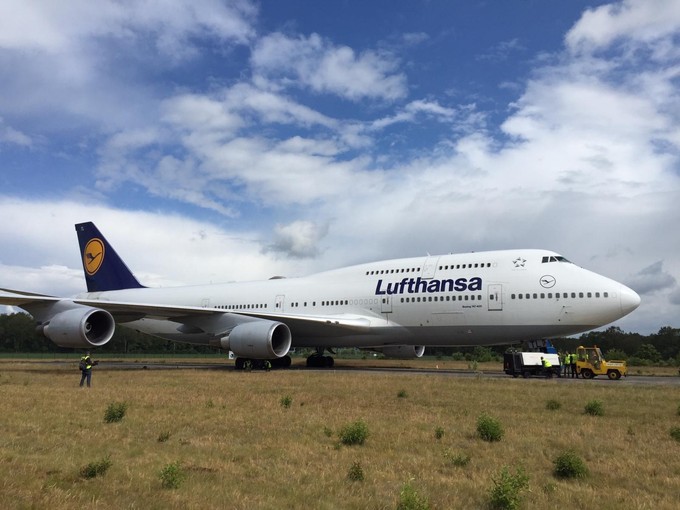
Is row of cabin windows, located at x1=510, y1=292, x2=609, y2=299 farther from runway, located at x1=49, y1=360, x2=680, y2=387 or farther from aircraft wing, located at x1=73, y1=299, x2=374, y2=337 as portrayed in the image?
aircraft wing, located at x1=73, y1=299, x2=374, y2=337

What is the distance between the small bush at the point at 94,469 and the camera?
679cm

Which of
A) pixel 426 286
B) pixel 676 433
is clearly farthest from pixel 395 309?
pixel 676 433

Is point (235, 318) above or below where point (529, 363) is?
above

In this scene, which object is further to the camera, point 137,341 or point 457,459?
point 137,341

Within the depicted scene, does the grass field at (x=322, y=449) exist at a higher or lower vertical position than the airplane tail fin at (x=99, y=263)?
lower

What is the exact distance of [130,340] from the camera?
3718 inches

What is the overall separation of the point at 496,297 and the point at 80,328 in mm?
18339

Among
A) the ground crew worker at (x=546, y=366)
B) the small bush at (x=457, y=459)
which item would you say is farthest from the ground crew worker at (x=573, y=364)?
the small bush at (x=457, y=459)

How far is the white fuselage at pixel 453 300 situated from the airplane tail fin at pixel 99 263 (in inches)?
398

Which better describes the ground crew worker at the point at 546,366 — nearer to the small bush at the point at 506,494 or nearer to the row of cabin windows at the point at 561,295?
the row of cabin windows at the point at 561,295

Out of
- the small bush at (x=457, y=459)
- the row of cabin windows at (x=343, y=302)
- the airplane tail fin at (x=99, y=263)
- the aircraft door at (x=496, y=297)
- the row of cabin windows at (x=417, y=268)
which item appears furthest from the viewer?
the airplane tail fin at (x=99, y=263)

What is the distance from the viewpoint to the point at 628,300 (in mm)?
22172

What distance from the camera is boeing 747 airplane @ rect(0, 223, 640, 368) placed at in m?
23.0

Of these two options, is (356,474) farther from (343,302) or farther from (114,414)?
(343,302)
